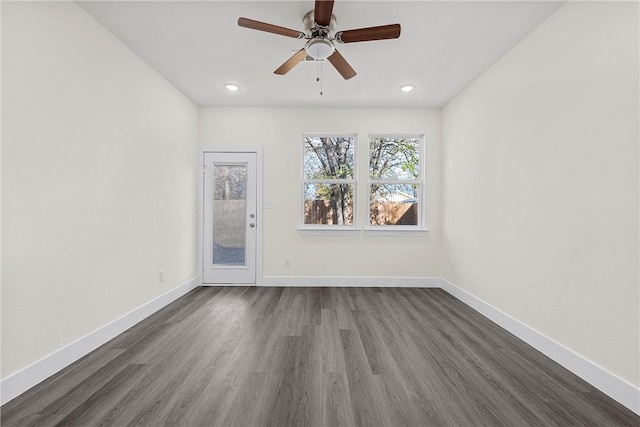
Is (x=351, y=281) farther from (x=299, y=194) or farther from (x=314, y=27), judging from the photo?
(x=314, y=27)

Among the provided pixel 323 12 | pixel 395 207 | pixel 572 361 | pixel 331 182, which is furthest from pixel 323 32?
pixel 572 361

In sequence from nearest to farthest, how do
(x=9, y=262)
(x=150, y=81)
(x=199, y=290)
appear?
(x=9, y=262)
(x=150, y=81)
(x=199, y=290)

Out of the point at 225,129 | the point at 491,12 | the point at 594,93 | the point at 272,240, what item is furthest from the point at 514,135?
the point at 225,129

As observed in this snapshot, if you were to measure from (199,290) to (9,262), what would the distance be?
7.64 feet

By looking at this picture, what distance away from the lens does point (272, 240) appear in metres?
4.03

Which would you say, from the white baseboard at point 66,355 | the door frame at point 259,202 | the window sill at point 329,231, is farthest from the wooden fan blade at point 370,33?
the white baseboard at point 66,355

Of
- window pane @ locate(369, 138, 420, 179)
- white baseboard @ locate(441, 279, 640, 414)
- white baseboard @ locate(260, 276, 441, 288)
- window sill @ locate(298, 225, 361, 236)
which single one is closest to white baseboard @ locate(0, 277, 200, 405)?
white baseboard @ locate(260, 276, 441, 288)

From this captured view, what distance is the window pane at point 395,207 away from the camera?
13.6 ft

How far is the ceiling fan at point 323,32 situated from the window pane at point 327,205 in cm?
200

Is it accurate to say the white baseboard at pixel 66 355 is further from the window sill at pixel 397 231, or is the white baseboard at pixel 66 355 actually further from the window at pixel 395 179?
the window at pixel 395 179

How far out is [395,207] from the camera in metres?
4.17

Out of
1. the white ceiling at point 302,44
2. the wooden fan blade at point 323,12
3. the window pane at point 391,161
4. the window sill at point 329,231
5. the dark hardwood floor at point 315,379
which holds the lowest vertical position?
the dark hardwood floor at point 315,379

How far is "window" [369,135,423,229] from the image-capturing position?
4.15 m

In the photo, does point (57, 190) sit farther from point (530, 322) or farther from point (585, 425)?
point (530, 322)
